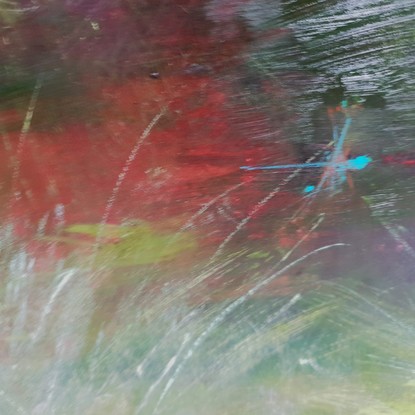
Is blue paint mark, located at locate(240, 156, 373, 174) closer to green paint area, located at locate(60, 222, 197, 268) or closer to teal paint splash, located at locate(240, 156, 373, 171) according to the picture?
teal paint splash, located at locate(240, 156, 373, 171)

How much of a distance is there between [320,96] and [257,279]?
39 cm

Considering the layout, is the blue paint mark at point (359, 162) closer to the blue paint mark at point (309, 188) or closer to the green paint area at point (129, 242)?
the blue paint mark at point (309, 188)

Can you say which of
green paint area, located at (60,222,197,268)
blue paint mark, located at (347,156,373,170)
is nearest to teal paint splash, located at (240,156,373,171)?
blue paint mark, located at (347,156,373,170)

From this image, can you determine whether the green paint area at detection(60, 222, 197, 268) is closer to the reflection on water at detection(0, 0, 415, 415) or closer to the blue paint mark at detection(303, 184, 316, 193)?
the reflection on water at detection(0, 0, 415, 415)

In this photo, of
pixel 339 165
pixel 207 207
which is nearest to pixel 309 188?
pixel 339 165

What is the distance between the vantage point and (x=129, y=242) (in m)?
0.88

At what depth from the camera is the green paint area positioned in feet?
2.86

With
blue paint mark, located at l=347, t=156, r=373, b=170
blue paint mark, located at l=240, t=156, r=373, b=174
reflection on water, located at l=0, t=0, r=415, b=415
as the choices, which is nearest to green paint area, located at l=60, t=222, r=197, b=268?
reflection on water, located at l=0, t=0, r=415, b=415

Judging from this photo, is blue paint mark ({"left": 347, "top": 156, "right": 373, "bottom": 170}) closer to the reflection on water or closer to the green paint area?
the reflection on water

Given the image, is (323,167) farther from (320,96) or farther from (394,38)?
(394,38)

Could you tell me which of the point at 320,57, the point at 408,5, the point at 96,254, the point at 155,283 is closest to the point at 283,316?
the point at 155,283

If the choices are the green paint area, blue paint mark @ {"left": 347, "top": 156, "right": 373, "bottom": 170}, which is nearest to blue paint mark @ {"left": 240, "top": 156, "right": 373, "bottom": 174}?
blue paint mark @ {"left": 347, "top": 156, "right": 373, "bottom": 170}

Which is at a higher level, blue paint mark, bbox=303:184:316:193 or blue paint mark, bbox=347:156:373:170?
blue paint mark, bbox=347:156:373:170

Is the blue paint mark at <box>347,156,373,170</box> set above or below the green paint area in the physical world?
above
